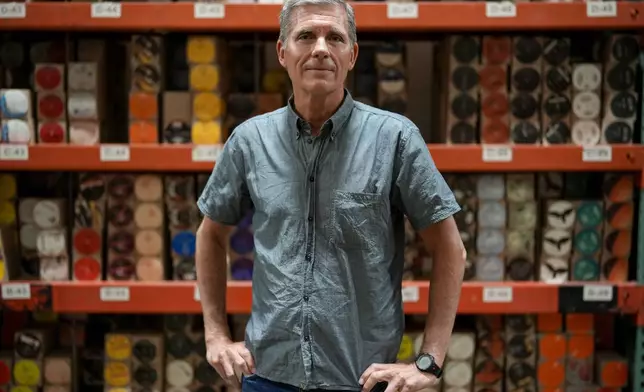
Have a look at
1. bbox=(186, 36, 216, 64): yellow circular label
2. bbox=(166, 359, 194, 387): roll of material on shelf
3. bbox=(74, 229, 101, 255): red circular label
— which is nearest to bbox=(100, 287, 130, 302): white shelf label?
bbox=(74, 229, 101, 255): red circular label

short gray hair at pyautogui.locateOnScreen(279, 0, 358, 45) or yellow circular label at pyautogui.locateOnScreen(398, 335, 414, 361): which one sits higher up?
short gray hair at pyautogui.locateOnScreen(279, 0, 358, 45)

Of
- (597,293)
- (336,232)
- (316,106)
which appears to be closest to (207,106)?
(316,106)

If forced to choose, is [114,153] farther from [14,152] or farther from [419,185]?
[419,185]

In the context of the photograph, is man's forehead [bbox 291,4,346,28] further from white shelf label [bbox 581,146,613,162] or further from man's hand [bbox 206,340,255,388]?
white shelf label [bbox 581,146,613,162]

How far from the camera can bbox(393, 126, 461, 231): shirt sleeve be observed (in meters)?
1.25

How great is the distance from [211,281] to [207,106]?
2.94ft

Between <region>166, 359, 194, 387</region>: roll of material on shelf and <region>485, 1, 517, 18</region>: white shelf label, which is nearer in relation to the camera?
<region>485, 1, 517, 18</region>: white shelf label

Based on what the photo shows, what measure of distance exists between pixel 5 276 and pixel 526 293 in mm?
1648

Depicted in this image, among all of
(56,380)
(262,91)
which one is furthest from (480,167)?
(56,380)

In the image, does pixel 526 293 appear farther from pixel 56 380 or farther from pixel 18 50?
pixel 18 50

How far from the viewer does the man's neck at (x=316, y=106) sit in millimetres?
1293

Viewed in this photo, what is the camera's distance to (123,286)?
7.16 ft

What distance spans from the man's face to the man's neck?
0.06 feet

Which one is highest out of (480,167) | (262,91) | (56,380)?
(262,91)
